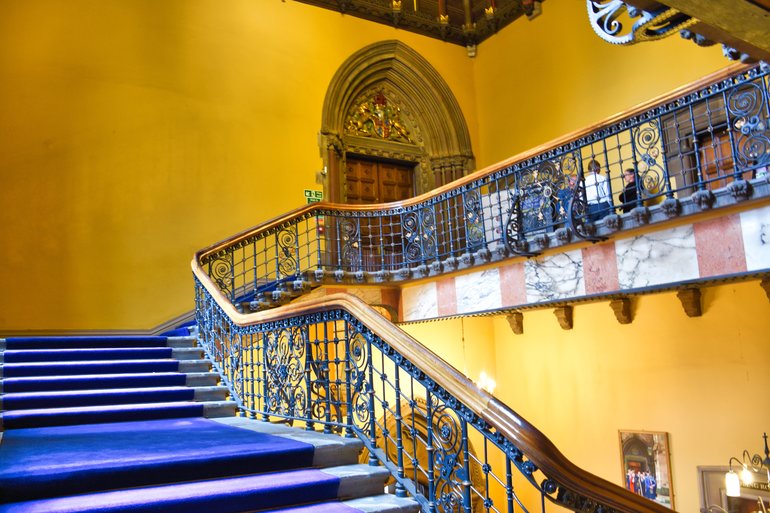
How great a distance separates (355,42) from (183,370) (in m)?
6.92

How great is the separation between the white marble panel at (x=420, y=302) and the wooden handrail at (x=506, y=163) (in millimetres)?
1061

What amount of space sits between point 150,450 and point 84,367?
2.30 m

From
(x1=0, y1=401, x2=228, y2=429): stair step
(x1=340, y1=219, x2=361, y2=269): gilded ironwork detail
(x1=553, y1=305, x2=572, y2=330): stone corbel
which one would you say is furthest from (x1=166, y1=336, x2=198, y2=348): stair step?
(x1=553, y1=305, x2=572, y2=330): stone corbel

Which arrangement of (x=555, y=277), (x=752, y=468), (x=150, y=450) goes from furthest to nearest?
(x=752, y=468)
(x=555, y=277)
(x=150, y=450)

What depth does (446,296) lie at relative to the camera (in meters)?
7.64

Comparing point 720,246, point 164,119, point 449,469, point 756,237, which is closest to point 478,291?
point 720,246

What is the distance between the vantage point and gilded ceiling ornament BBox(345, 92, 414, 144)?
10.9 metres

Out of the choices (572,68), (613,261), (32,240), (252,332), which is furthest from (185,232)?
(572,68)

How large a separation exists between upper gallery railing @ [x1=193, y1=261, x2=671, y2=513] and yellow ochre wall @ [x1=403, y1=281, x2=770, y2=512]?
4.23 metres

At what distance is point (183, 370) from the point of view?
577 centimetres

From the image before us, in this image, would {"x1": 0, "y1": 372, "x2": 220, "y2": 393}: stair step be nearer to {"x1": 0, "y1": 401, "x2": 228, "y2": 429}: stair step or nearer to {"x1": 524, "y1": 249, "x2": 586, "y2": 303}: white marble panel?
{"x1": 0, "y1": 401, "x2": 228, "y2": 429}: stair step

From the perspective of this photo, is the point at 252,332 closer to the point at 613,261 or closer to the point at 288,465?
the point at 288,465

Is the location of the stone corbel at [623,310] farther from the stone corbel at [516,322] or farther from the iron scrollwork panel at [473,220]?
the iron scrollwork panel at [473,220]

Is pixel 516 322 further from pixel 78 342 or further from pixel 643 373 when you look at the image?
pixel 78 342
